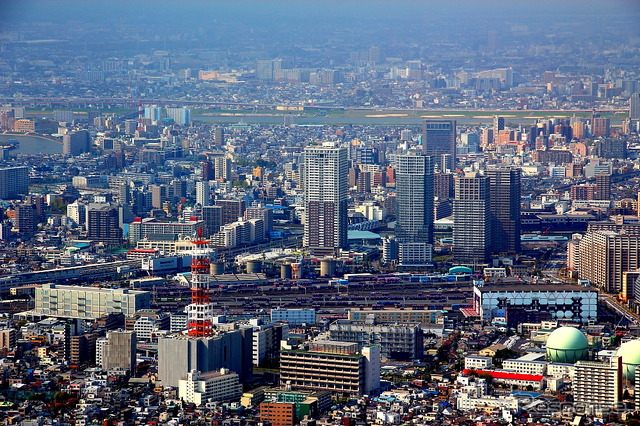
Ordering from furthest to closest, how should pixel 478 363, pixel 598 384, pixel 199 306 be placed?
pixel 478 363 → pixel 199 306 → pixel 598 384

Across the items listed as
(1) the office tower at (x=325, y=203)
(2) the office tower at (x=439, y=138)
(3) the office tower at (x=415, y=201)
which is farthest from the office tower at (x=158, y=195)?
(2) the office tower at (x=439, y=138)

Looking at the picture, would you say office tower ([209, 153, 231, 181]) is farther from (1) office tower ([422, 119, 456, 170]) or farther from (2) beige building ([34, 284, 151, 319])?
(2) beige building ([34, 284, 151, 319])

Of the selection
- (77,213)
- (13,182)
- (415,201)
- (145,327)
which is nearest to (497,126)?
(13,182)

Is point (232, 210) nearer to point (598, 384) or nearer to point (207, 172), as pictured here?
point (207, 172)

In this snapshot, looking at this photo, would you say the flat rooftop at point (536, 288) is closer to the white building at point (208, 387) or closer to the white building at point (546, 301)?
the white building at point (546, 301)

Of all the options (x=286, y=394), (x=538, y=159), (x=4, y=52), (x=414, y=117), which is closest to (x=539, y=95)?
(x=414, y=117)

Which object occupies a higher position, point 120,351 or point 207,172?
point 207,172
